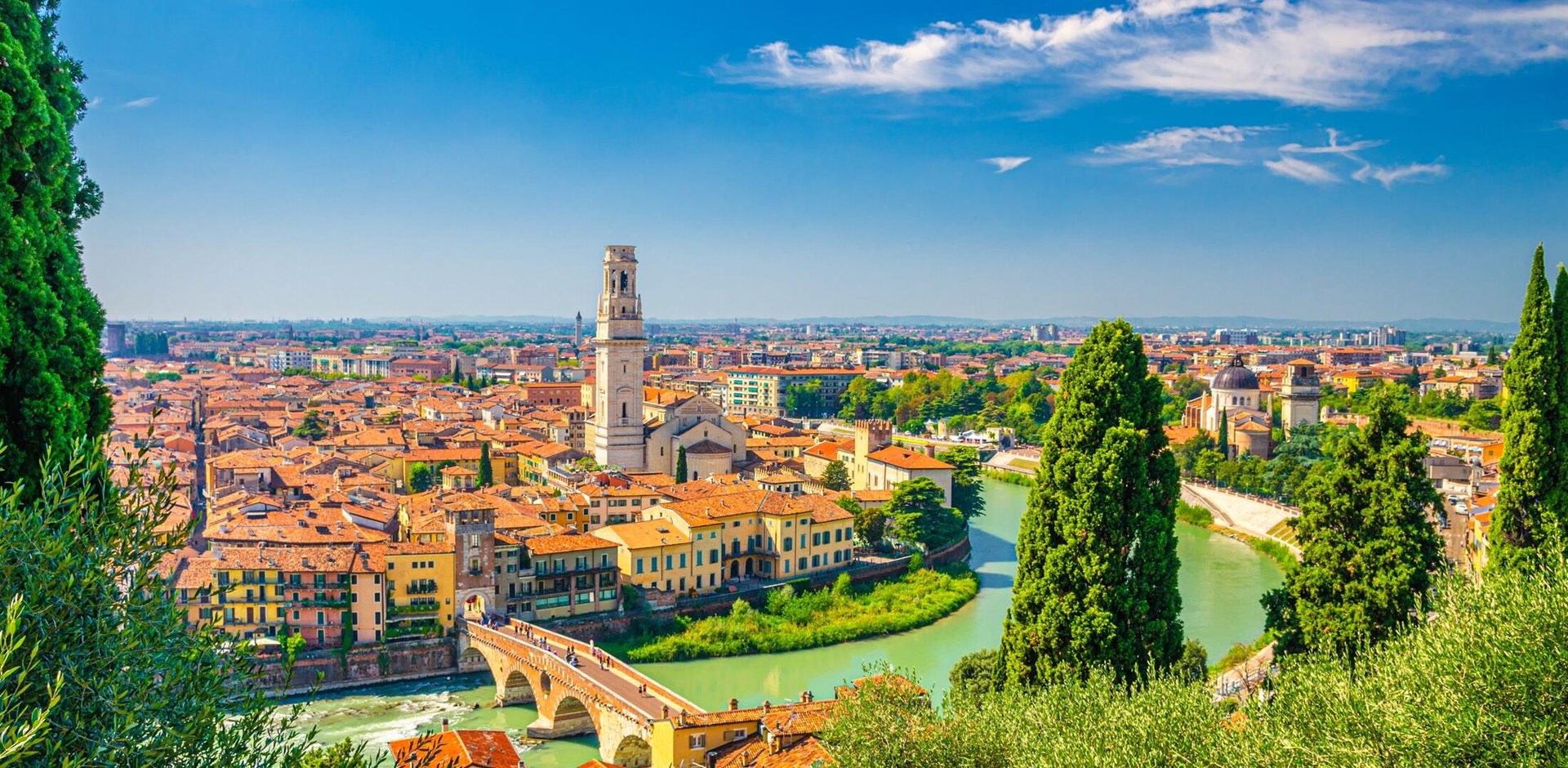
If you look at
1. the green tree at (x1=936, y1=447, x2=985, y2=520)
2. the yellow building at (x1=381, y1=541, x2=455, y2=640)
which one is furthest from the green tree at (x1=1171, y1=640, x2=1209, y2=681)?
the green tree at (x1=936, y1=447, x2=985, y2=520)

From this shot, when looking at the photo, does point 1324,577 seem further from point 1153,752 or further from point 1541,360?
point 1153,752

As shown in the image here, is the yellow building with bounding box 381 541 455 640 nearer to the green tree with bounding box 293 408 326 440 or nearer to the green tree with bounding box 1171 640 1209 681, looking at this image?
the green tree with bounding box 1171 640 1209 681

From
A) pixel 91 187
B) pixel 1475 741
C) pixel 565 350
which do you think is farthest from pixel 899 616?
pixel 565 350

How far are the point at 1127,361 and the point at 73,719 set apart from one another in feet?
25.3

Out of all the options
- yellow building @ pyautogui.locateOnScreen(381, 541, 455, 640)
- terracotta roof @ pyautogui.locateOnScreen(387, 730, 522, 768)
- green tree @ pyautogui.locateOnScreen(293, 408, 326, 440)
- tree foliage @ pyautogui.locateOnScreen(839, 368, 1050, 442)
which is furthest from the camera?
tree foliage @ pyautogui.locateOnScreen(839, 368, 1050, 442)

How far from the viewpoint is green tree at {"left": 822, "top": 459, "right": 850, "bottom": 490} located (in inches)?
1118

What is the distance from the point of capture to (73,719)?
3627 mm

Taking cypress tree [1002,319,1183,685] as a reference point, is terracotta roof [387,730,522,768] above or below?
below

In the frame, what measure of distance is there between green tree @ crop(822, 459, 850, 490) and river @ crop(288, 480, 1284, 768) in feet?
19.2

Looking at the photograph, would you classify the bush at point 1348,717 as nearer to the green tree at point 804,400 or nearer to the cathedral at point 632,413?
the cathedral at point 632,413

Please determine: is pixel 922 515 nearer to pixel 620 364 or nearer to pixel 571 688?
pixel 620 364

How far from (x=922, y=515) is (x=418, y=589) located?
10.1 metres

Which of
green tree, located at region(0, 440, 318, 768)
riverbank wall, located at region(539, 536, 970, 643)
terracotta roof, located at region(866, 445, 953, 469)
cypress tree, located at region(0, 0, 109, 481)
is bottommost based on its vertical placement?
riverbank wall, located at region(539, 536, 970, 643)

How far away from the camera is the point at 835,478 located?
93.9 ft
